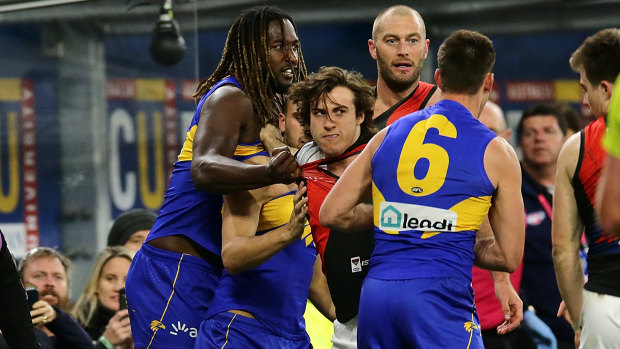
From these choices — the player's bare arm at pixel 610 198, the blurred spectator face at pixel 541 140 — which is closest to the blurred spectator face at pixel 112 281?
the blurred spectator face at pixel 541 140

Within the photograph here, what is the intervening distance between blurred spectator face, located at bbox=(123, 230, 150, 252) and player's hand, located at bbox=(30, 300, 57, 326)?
100 cm

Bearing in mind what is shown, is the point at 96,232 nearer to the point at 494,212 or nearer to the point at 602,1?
the point at 494,212

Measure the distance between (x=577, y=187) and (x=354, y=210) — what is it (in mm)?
976

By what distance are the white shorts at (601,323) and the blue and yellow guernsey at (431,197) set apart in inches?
25.9

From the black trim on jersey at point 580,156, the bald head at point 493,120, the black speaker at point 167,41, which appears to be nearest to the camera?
the black trim on jersey at point 580,156

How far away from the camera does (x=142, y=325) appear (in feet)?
12.0

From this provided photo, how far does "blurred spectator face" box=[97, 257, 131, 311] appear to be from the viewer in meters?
5.52

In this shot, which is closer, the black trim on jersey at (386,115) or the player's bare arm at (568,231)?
the player's bare arm at (568,231)

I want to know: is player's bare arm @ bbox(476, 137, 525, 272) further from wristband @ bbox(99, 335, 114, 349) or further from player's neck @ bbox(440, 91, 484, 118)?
wristband @ bbox(99, 335, 114, 349)

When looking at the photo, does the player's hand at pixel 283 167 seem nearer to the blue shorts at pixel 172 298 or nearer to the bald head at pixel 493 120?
the blue shorts at pixel 172 298

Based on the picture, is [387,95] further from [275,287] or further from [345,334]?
[275,287]

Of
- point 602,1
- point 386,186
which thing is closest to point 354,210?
point 386,186

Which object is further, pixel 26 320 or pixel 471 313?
pixel 26 320

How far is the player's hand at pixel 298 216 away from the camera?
3342 mm
